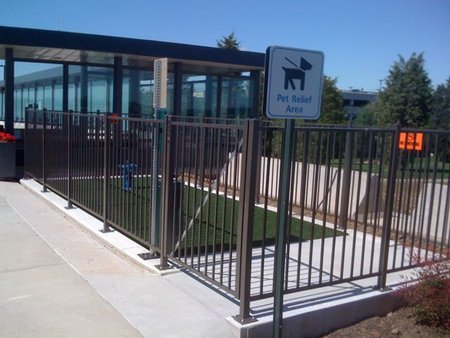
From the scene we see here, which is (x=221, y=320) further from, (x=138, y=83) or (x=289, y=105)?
(x=138, y=83)

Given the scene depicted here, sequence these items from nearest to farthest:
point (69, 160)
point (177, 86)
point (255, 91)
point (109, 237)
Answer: point (109, 237), point (69, 160), point (177, 86), point (255, 91)

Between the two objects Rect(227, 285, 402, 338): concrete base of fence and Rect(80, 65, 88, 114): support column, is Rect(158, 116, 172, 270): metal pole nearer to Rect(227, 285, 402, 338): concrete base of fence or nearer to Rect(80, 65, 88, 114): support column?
Rect(227, 285, 402, 338): concrete base of fence

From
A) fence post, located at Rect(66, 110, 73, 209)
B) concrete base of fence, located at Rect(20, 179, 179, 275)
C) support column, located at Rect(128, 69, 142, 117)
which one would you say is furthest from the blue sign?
support column, located at Rect(128, 69, 142, 117)

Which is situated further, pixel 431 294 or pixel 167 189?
pixel 167 189

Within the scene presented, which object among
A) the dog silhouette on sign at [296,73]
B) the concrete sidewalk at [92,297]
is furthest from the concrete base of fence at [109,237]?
the dog silhouette on sign at [296,73]

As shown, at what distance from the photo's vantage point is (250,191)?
3871 mm

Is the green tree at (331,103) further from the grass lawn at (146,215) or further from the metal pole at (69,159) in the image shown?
the grass lawn at (146,215)

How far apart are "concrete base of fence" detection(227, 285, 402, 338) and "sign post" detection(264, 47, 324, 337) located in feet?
1.24

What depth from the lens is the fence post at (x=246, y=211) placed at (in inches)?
152

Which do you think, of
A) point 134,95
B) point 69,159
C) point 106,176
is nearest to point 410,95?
point 134,95

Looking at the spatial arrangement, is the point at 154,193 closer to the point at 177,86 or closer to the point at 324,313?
the point at 324,313

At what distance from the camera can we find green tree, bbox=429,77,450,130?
26.0m

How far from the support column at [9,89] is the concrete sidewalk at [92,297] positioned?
655cm

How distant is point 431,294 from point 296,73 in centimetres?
241
